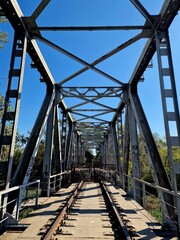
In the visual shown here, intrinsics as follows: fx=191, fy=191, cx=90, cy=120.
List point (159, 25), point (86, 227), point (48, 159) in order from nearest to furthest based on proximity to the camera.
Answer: point (86, 227) < point (159, 25) < point (48, 159)

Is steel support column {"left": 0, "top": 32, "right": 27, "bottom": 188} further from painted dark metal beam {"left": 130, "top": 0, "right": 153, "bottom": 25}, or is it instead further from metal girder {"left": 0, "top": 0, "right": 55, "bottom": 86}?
painted dark metal beam {"left": 130, "top": 0, "right": 153, "bottom": 25}

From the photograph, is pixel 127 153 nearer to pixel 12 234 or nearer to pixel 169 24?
pixel 169 24

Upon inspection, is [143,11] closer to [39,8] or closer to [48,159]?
[39,8]

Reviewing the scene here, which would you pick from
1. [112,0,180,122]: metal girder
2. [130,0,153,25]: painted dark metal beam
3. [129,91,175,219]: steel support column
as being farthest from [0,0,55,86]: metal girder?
[129,91,175,219]: steel support column

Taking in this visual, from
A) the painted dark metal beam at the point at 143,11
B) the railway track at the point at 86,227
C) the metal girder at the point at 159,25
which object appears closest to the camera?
the railway track at the point at 86,227

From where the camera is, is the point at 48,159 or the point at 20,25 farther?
the point at 48,159

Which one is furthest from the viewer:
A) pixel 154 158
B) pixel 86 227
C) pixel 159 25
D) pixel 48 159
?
pixel 48 159

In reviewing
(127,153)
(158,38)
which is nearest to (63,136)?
(127,153)

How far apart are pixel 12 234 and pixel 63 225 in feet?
3.35

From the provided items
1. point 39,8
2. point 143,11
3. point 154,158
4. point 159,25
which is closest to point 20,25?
point 39,8

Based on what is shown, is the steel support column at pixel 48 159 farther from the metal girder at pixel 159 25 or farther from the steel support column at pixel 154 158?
the metal girder at pixel 159 25

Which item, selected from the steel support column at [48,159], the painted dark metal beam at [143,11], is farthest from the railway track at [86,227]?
the painted dark metal beam at [143,11]

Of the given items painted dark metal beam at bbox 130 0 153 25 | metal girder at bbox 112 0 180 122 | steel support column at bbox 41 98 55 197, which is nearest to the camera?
metal girder at bbox 112 0 180 122

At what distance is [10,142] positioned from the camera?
4828 millimetres
